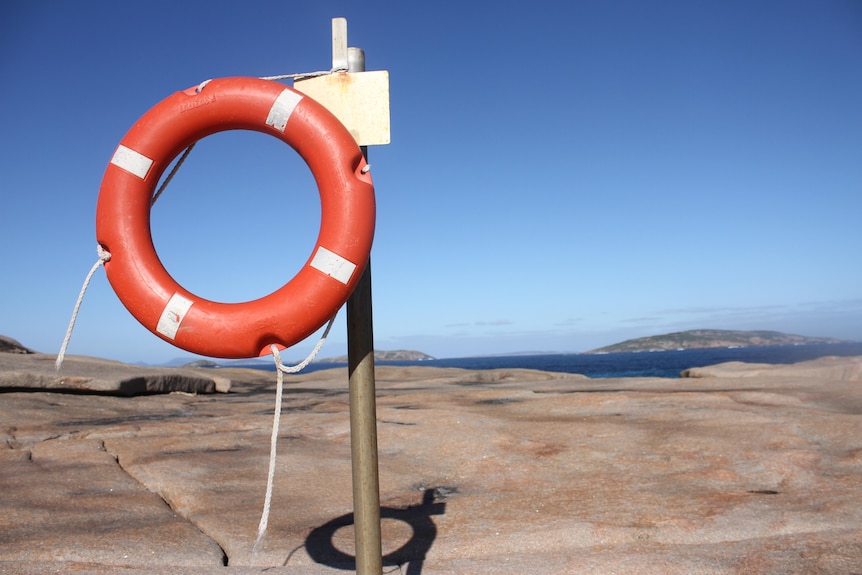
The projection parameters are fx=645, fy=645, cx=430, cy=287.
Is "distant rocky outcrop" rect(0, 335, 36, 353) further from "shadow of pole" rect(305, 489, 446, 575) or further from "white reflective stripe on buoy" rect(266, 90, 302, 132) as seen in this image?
"white reflective stripe on buoy" rect(266, 90, 302, 132)

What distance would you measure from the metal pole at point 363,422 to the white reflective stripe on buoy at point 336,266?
121 mm

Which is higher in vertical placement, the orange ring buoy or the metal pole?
the orange ring buoy

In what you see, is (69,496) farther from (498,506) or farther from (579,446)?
(579,446)

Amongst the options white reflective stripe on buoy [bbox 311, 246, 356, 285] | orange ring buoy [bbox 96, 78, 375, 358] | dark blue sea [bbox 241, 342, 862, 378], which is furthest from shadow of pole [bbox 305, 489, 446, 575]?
dark blue sea [bbox 241, 342, 862, 378]

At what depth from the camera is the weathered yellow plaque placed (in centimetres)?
256

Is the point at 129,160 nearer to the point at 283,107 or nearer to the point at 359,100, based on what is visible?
the point at 283,107

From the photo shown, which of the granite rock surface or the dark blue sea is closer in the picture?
the granite rock surface

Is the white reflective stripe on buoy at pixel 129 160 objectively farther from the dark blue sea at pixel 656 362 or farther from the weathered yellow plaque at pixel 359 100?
the dark blue sea at pixel 656 362

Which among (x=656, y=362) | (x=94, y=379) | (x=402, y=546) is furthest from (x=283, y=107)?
(x=656, y=362)

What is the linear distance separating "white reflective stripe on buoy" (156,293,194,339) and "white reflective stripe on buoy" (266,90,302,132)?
2.66ft

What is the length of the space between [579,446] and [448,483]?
55.5 inches

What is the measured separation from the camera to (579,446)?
18.8ft

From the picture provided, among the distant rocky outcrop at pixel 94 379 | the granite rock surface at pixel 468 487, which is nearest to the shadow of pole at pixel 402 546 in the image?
the granite rock surface at pixel 468 487

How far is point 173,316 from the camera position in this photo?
8.55 feet
